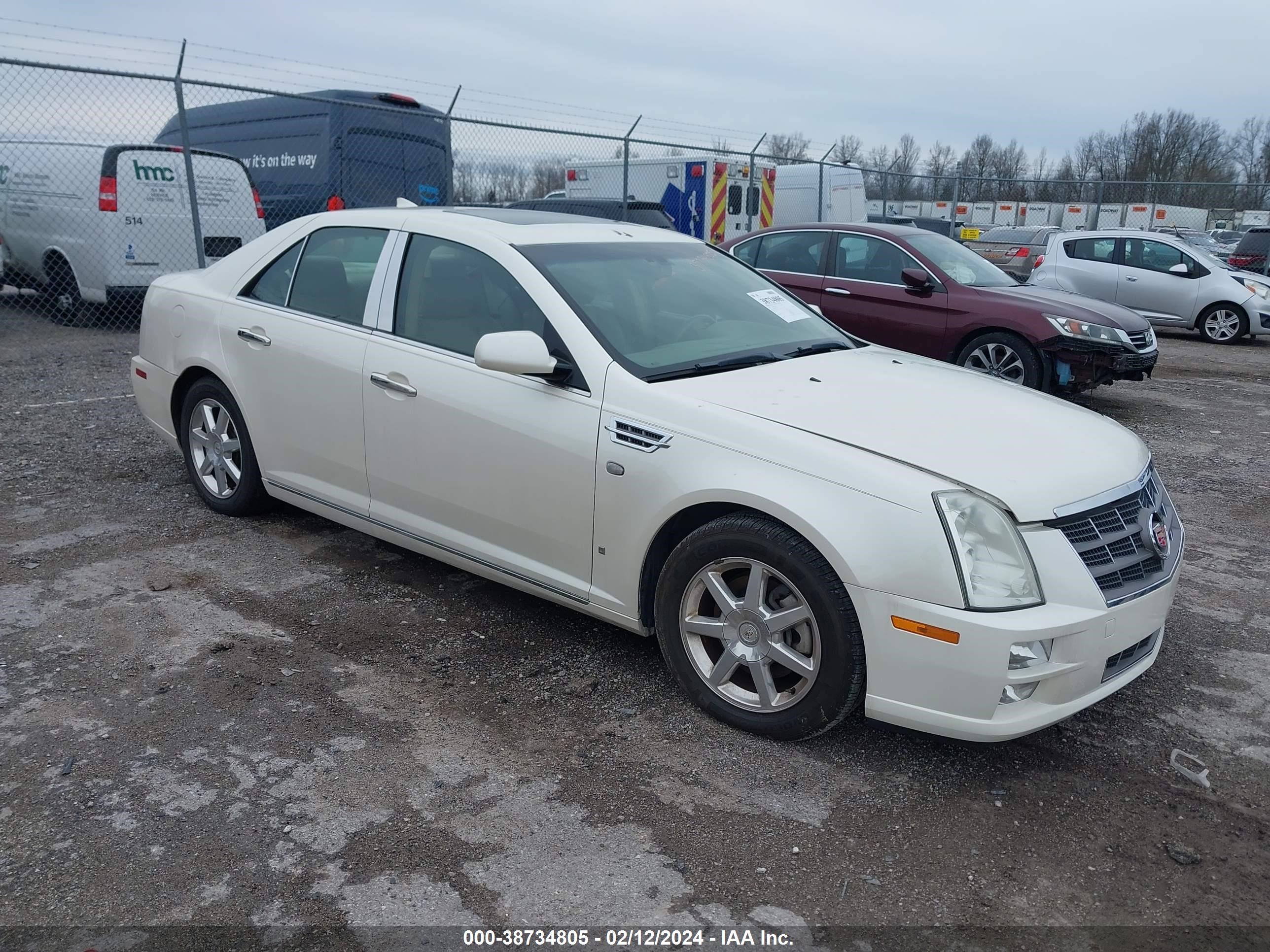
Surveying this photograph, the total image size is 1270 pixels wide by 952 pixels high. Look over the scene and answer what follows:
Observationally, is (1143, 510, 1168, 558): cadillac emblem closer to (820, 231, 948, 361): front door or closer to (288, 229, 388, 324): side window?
(288, 229, 388, 324): side window

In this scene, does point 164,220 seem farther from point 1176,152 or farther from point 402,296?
point 1176,152

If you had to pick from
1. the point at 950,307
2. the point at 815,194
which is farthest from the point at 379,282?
the point at 815,194

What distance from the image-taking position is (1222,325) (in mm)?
14000

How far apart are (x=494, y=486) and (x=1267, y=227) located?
20481mm

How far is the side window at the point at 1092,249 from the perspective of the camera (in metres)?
14.0

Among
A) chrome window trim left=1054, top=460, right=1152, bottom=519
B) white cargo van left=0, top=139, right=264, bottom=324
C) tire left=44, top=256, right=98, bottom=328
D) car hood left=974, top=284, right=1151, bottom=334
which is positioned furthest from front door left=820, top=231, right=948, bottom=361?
tire left=44, top=256, right=98, bottom=328

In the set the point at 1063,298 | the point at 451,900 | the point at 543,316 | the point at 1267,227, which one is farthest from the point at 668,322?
the point at 1267,227

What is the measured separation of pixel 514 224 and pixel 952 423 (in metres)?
2.00

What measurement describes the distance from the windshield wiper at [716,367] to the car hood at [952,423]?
0.14 feet

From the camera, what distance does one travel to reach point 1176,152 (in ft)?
190

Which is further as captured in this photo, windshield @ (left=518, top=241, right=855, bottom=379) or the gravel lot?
windshield @ (left=518, top=241, right=855, bottom=379)

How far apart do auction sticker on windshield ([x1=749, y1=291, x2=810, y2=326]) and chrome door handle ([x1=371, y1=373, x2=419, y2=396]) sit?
154 centimetres

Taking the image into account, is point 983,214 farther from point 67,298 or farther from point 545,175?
point 67,298

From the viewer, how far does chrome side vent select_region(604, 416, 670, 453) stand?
10.9 feet
